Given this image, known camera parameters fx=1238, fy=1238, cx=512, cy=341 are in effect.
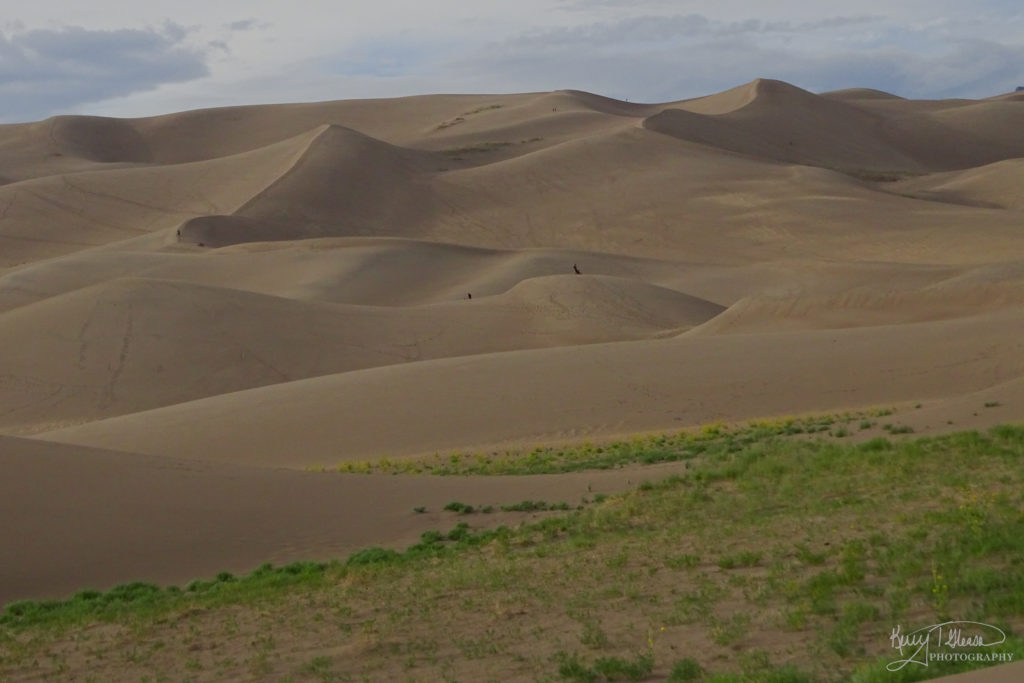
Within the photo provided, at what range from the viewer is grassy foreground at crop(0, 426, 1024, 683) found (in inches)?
269

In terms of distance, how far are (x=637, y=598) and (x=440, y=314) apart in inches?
1165

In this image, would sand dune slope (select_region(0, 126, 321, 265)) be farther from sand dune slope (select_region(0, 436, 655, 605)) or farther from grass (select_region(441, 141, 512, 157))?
sand dune slope (select_region(0, 436, 655, 605))

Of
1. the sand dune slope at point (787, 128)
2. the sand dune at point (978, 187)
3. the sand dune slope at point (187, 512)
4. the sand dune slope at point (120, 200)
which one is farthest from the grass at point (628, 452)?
the sand dune slope at point (787, 128)

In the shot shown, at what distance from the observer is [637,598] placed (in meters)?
8.21

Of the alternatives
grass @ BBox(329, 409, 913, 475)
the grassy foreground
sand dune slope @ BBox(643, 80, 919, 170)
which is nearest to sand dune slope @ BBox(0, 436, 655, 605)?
the grassy foreground

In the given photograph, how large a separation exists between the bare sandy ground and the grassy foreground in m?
1.85

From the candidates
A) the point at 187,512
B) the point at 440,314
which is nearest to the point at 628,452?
the point at 187,512

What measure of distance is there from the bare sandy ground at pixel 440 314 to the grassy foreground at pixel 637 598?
1.85 metres

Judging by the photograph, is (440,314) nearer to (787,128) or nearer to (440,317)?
(440,317)

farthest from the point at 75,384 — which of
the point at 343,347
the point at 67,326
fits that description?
the point at 343,347

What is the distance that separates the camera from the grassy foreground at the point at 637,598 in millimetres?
6832

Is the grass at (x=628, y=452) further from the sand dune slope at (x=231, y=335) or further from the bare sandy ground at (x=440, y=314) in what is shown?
the sand dune slope at (x=231, y=335)

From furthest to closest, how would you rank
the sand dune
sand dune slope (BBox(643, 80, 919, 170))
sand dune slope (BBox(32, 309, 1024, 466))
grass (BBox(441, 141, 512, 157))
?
sand dune slope (BBox(643, 80, 919, 170)), grass (BBox(441, 141, 512, 157)), the sand dune, sand dune slope (BBox(32, 309, 1024, 466))

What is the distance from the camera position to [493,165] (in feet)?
232
